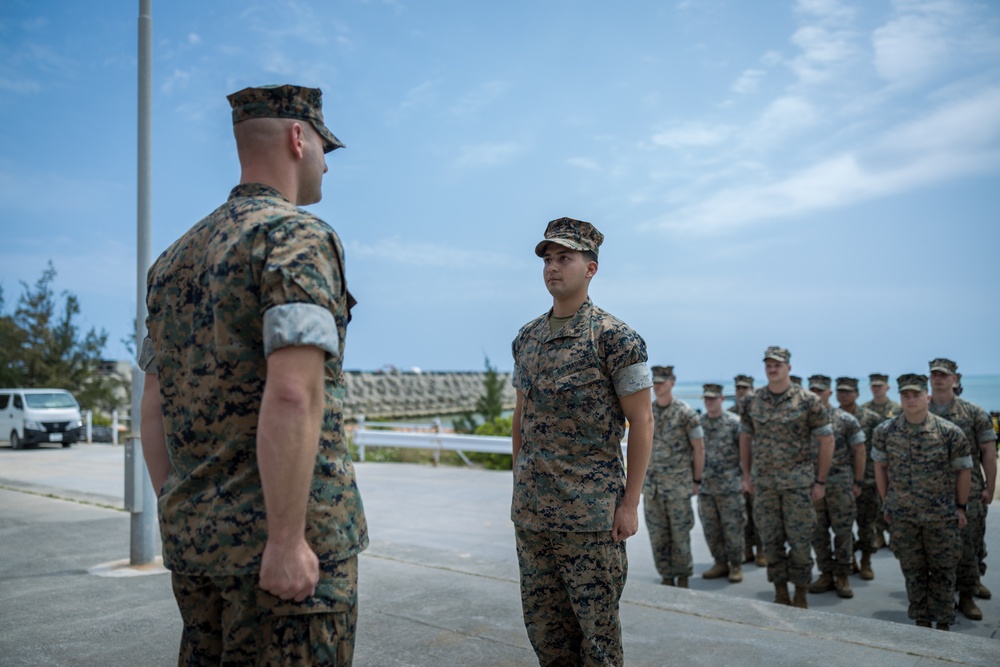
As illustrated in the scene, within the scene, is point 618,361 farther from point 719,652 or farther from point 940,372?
point 940,372

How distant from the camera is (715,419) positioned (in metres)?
9.89

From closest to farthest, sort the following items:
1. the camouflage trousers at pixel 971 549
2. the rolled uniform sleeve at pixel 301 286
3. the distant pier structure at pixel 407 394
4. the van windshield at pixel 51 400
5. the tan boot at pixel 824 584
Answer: the rolled uniform sleeve at pixel 301 286 → the camouflage trousers at pixel 971 549 → the tan boot at pixel 824 584 → the van windshield at pixel 51 400 → the distant pier structure at pixel 407 394

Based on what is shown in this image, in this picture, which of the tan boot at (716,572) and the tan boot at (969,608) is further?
the tan boot at (716,572)

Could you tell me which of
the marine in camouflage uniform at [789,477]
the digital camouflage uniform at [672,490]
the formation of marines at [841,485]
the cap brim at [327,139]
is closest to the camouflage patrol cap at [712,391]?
the formation of marines at [841,485]

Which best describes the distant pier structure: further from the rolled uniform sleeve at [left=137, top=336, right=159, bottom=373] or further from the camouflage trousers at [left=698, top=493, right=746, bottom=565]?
the rolled uniform sleeve at [left=137, top=336, right=159, bottom=373]

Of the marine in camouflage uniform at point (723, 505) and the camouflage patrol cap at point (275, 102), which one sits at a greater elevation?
the camouflage patrol cap at point (275, 102)

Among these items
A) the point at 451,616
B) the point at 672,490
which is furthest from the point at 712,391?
the point at 451,616

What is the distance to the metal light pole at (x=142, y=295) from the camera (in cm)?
647

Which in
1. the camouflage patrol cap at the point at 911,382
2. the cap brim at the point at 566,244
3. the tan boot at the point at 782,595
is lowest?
the tan boot at the point at 782,595

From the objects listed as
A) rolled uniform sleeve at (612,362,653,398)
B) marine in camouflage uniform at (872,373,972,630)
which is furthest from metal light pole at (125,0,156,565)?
marine in camouflage uniform at (872,373,972,630)

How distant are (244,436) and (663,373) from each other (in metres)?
7.40

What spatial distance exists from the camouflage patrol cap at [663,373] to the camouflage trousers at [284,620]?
715 centimetres

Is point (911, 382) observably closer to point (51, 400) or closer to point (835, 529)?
point (835, 529)

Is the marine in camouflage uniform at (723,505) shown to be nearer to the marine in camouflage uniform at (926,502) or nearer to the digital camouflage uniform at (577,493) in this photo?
the marine in camouflage uniform at (926,502)
